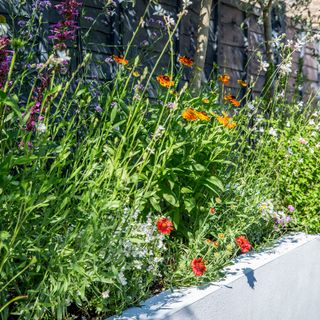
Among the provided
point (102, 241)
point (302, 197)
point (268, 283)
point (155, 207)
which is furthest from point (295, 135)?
point (102, 241)

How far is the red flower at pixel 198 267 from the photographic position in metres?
2.95

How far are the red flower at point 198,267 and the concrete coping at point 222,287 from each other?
0.08 metres

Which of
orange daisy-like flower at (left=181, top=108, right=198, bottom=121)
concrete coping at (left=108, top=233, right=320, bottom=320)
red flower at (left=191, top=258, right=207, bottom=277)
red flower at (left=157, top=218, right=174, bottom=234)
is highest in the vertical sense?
orange daisy-like flower at (left=181, top=108, right=198, bottom=121)

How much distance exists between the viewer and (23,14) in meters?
3.79

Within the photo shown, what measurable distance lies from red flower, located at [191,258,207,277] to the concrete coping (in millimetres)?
85

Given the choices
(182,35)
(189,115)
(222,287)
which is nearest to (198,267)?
(222,287)

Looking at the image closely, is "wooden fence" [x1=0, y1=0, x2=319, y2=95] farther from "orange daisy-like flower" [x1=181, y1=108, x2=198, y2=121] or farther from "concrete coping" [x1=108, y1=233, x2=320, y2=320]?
"concrete coping" [x1=108, y1=233, x2=320, y2=320]

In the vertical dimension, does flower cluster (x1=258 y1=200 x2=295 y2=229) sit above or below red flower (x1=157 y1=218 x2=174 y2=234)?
below

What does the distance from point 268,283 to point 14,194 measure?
1.79 m

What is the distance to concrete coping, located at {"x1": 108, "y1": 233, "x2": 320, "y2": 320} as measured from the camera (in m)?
2.62

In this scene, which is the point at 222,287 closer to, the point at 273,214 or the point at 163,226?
the point at 163,226

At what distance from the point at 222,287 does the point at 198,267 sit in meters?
0.18

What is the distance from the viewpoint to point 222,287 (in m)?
3.05

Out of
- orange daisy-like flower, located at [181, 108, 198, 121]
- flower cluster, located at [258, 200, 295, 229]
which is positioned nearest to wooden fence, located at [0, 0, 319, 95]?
orange daisy-like flower, located at [181, 108, 198, 121]
